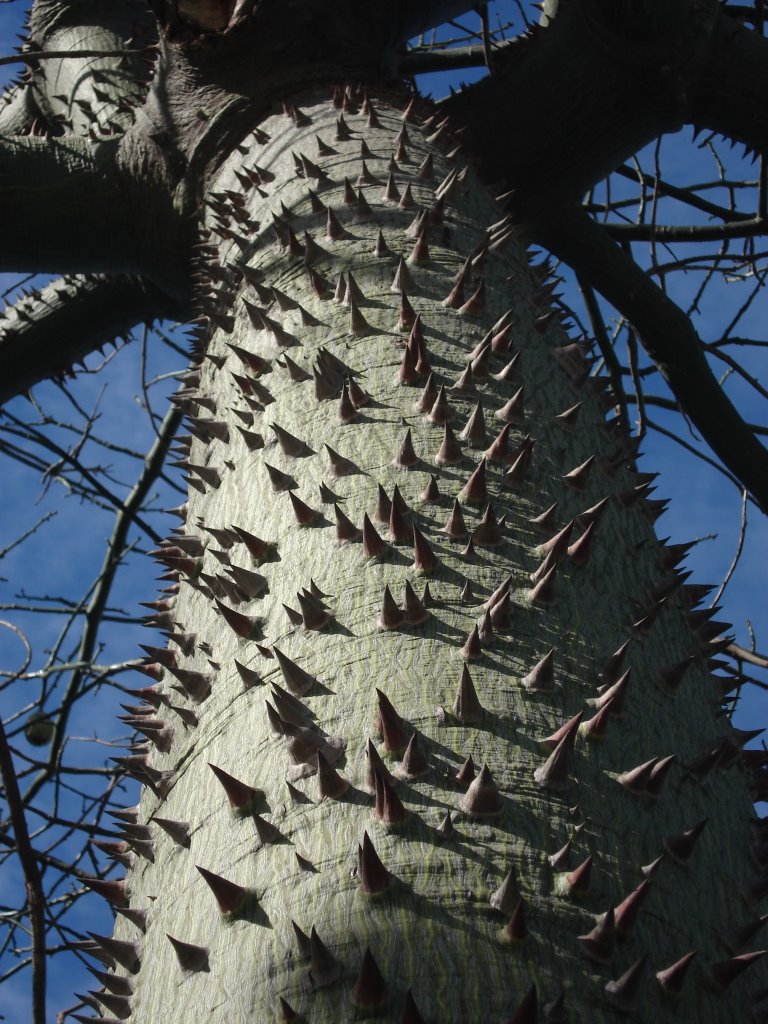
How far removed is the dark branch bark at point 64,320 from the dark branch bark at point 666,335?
4.77 ft

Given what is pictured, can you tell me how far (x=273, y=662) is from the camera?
141 centimetres

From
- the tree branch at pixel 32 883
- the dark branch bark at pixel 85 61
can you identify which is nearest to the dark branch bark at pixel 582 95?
the dark branch bark at pixel 85 61

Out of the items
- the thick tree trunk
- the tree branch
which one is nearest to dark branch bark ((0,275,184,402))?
the thick tree trunk

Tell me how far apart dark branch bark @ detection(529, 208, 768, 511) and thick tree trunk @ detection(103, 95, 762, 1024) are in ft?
5.14

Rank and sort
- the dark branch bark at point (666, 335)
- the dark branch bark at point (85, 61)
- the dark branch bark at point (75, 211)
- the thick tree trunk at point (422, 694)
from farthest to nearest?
the dark branch bark at point (85, 61) < the dark branch bark at point (666, 335) < the dark branch bark at point (75, 211) < the thick tree trunk at point (422, 694)

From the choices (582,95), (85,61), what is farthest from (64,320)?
(582,95)

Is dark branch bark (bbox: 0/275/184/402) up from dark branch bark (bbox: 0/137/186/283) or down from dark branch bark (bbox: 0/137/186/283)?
up

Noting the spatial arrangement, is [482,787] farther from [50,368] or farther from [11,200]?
[50,368]

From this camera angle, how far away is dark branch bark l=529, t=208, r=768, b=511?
141 inches

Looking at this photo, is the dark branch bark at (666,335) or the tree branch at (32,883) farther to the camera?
the dark branch bark at (666,335)

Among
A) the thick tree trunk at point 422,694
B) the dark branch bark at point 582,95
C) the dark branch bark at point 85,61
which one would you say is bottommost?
the thick tree trunk at point 422,694

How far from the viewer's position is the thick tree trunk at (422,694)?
105 centimetres

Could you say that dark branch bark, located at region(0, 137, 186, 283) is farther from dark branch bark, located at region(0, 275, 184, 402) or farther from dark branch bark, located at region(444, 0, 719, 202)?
dark branch bark, located at region(444, 0, 719, 202)

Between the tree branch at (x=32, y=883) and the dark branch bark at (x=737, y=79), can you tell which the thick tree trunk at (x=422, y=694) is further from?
the dark branch bark at (x=737, y=79)
